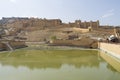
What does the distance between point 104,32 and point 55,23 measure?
16.1m

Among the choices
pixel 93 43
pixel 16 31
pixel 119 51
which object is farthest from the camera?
pixel 16 31

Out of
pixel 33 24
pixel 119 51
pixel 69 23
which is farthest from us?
pixel 33 24

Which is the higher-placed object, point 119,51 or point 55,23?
point 55,23

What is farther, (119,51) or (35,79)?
(119,51)

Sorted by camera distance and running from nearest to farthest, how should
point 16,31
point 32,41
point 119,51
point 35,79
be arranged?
point 35,79 → point 119,51 → point 32,41 → point 16,31

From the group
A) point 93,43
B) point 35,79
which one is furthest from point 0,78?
point 93,43

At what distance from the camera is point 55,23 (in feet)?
177

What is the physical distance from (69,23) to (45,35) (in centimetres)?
1156

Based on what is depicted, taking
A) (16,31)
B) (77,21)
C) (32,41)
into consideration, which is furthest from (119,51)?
(77,21)

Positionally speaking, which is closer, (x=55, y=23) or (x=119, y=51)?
(x=119, y=51)

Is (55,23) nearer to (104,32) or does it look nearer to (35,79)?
(104,32)

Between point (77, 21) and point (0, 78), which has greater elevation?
point (77, 21)

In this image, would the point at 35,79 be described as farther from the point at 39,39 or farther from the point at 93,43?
the point at 39,39

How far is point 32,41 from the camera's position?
38094mm
